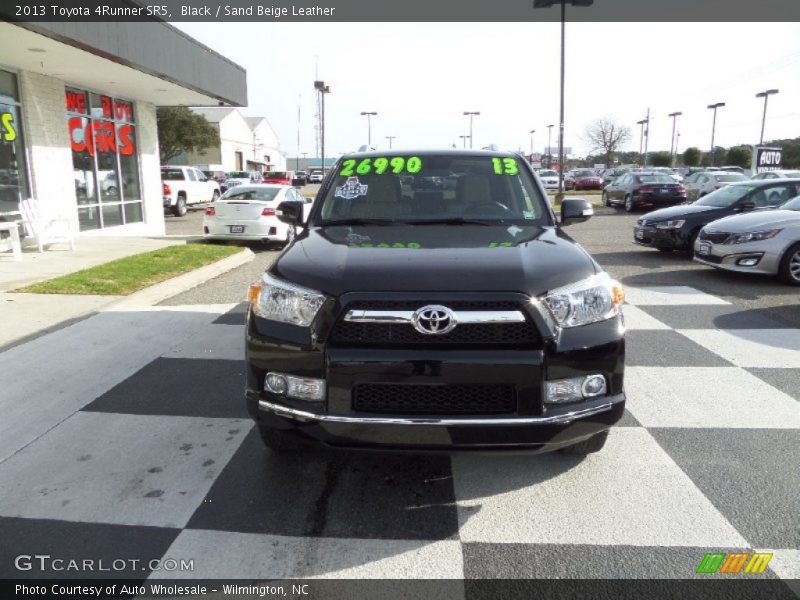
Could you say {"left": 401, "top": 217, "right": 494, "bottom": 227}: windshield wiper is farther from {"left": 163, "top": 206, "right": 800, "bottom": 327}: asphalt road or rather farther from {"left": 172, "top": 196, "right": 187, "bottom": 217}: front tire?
{"left": 172, "top": 196, "right": 187, "bottom": 217}: front tire

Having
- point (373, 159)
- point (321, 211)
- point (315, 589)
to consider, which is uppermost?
point (373, 159)

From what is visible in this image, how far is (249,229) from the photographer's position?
13.1 m

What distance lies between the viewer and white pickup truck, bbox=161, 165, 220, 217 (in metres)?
23.4

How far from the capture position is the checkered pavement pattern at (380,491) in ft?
8.61

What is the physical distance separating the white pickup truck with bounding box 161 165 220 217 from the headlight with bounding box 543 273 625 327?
22174 millimetres

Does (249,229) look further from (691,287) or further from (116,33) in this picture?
(691,287)

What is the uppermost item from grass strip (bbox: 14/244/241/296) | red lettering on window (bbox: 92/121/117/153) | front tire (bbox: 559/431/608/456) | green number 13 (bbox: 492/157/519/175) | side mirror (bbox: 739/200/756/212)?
red lettering on window (bbox: 92/121/117/153)

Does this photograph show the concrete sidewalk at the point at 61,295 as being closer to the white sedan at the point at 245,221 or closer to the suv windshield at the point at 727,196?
the white sedan at the point at 245,221

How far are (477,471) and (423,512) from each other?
0.52 m

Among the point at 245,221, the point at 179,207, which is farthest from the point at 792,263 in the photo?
the point at 179,207

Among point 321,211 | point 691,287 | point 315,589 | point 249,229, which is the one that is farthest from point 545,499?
point 249,229

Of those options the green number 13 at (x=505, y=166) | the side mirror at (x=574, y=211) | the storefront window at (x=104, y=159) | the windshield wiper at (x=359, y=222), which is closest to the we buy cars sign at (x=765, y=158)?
the storefront window at (x=104, y=159)

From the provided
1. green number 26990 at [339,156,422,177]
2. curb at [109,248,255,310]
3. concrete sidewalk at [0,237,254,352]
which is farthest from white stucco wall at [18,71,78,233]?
green number 26990 at [339,156,422,177]

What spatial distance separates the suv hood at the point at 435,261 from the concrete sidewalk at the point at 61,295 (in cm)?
397
